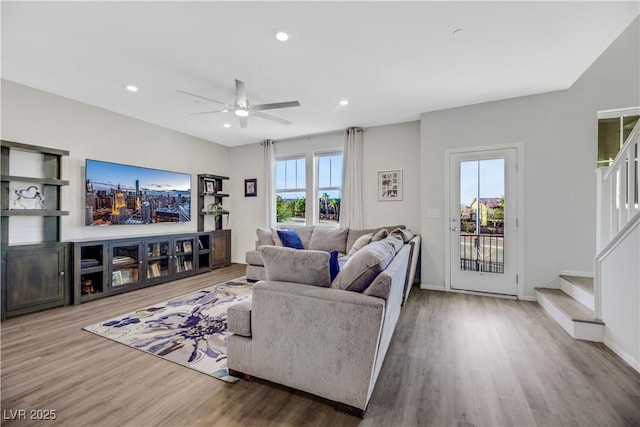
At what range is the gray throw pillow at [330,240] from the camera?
4605 mm

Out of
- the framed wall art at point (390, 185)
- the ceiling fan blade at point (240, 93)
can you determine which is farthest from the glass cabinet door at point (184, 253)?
the framed wall art at point (390, 185)

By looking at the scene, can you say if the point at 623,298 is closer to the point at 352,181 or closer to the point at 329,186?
the point at 352,181

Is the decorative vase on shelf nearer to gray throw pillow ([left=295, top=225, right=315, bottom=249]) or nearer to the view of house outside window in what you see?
the view of house outside window

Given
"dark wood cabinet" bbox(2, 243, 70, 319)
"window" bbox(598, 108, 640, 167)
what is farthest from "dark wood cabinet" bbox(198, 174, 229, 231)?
"window" bbox(598, 108, 640, 167)

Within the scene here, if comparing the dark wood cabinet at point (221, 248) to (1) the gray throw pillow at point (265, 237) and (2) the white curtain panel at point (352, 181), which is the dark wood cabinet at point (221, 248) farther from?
(2) the white curtain panel at point (352, 181)

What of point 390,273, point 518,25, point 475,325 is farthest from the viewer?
point 475,325

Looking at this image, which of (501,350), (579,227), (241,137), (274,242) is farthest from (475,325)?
(241,137)

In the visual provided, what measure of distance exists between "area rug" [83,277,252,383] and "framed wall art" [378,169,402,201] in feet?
9.68

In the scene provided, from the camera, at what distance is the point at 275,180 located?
19.4 feet

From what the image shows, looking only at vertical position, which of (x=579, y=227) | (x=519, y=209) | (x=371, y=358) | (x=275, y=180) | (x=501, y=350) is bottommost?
(x=501, y=350)

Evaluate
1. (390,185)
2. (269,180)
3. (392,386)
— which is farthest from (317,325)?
(269,180)

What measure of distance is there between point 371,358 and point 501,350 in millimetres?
1578

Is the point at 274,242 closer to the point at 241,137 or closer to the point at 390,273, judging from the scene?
the point at 241,137

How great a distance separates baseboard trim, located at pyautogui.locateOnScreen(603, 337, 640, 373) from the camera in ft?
6.59
